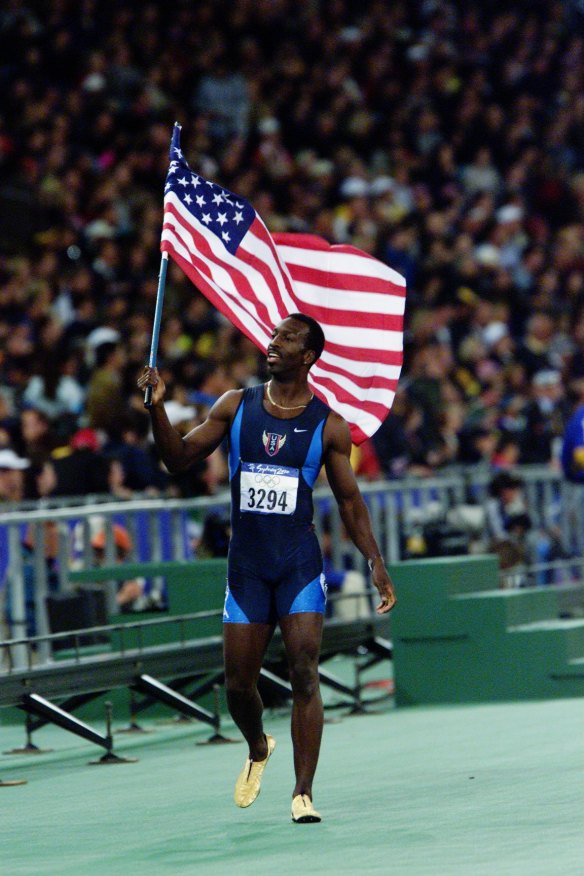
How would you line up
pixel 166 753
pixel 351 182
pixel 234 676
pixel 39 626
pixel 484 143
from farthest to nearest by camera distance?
1. pixel 484 143
2. pixel 351 182
3. pixel 39 626
4. pixel 166 753
5. pixel 234 676

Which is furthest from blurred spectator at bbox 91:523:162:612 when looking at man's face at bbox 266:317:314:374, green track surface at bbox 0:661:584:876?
man's face at bbox 266:317:314:374

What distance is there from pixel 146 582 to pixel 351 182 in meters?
11.5

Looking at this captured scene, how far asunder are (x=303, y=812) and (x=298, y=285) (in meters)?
3.75

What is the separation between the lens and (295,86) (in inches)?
1040

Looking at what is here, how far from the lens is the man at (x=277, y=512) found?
8.62 metres

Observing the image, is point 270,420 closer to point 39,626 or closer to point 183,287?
point 39,626

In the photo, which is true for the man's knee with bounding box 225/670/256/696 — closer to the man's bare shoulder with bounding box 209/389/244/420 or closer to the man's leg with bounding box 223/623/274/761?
the man's leg with bounding box 223/623/274/761

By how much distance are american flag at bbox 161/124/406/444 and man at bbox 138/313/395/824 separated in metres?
1.00

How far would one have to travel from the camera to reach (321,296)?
11156 mm

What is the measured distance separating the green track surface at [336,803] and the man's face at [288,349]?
6.47 ft

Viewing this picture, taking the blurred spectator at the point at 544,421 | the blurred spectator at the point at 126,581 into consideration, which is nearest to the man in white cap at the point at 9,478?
the blurred spectator at the point at 126,581

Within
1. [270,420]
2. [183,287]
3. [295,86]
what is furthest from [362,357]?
[295,86]

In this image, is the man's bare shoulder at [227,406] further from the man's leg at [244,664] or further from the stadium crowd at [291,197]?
the stadium crowd at [291,197]

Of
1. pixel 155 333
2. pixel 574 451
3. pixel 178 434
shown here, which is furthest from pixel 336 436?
pixel 574 451
